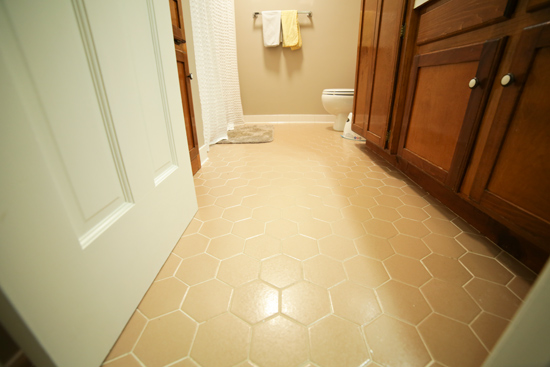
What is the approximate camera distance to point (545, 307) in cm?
22

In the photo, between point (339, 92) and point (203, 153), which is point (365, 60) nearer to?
point (339, 92)

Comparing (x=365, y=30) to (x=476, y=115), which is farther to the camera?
(x=365, y=30)

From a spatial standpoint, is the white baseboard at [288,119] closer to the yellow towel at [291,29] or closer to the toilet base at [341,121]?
the toilet base at [341,121]

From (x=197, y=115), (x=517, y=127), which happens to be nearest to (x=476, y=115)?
(x=517, y=127)

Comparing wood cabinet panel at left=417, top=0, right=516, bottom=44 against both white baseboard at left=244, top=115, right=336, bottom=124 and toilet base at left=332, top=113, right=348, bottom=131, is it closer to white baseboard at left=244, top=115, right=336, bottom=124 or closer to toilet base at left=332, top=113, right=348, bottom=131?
toilet base at left=332, top=113, right=348, bottom=131

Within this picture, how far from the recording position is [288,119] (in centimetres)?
338

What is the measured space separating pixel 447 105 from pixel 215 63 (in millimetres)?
1975

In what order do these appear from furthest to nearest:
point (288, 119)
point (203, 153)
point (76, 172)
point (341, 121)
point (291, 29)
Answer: point (288, 119), point (291, 29), point (341, 121), point (203, 153), point (76, 172)

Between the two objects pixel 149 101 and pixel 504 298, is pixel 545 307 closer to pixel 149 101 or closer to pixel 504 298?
pixel 504 298

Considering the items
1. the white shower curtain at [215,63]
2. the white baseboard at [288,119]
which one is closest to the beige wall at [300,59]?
the white baseboard at [288,119]

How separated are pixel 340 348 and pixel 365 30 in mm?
1960

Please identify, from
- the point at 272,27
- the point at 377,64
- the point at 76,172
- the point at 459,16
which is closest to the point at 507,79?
the point at 459,16

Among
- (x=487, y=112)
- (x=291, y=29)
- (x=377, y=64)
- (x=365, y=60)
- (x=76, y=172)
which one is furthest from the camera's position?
(x=291, y=29)

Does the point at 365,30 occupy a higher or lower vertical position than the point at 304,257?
higher
